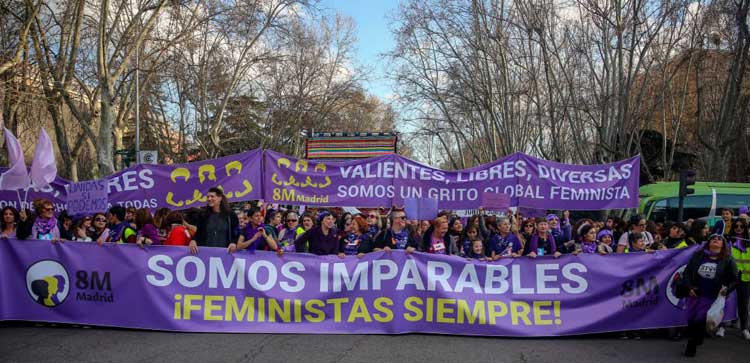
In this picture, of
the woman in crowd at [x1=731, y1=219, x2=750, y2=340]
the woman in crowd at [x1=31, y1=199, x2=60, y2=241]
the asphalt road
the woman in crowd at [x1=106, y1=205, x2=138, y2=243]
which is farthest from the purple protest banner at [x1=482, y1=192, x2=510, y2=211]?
the woman in crowd at [x1=31, y1=199, x2=60, y2=241]

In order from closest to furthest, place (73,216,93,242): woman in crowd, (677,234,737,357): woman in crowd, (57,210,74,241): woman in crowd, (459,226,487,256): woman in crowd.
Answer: (677,234,737,357): woman in crowd, (459,226,487,256): woman in crowd, (73,216,93,242): woman in crowd, (57,210,74,241): woman in crowd

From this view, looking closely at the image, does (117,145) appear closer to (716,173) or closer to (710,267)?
(710,267)

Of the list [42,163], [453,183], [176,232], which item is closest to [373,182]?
[453,183]

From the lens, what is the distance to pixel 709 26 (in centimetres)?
1752

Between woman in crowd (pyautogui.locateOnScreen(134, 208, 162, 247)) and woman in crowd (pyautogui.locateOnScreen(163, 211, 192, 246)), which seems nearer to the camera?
woman in crowd (pyautogui.locateOnScreen(163, 211, 192, 246))

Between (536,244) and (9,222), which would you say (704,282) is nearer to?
(536,244)

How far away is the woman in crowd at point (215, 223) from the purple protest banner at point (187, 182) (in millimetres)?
456

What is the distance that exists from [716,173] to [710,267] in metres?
17.7

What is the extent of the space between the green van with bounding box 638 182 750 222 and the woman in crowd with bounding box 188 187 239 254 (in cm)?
1195

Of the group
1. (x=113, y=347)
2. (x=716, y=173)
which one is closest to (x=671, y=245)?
(x=113, y=347)

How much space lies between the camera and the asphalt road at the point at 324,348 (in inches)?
235

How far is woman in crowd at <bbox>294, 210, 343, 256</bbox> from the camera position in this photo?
24.3ft

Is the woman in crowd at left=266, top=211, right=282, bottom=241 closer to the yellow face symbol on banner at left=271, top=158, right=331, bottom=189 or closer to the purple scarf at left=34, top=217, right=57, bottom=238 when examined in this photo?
the yellow face symbol on banner at left=271, top=158, right=331, bottom=189

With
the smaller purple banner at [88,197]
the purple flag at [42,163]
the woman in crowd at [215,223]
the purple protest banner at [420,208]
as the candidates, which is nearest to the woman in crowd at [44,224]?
the purple flag at [42,163]
